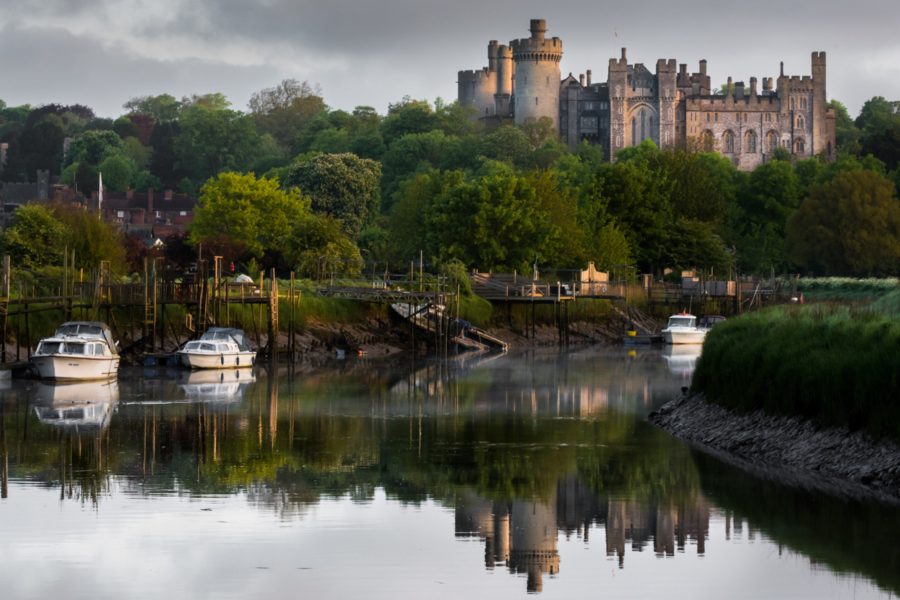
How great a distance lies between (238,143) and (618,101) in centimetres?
5312

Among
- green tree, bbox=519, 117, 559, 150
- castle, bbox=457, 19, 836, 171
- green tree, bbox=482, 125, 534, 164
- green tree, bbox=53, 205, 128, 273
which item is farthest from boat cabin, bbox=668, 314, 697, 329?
castle, bbox=457, 19, 836, 171

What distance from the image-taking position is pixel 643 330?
71.4 m

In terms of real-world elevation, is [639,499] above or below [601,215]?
below

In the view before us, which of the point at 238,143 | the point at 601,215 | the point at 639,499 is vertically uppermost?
the point at 238,143

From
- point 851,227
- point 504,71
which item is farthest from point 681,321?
point 504,71

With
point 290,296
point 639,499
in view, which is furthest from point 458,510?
point 290,296

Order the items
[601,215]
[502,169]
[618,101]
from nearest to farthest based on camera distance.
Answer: [601,215], [502,169], [618,101]

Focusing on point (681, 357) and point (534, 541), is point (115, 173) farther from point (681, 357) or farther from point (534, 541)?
point (534, 541)

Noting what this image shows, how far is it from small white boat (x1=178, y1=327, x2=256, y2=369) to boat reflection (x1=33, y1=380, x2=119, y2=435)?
16.2ft

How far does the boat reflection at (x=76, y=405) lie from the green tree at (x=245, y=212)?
39281 millimetres

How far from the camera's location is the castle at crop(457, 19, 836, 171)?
160m

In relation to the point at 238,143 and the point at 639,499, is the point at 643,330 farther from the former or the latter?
the point at 238,143

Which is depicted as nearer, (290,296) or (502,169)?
(290,296)

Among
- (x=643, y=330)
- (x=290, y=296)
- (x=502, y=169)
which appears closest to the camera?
(x=290, y=296)
